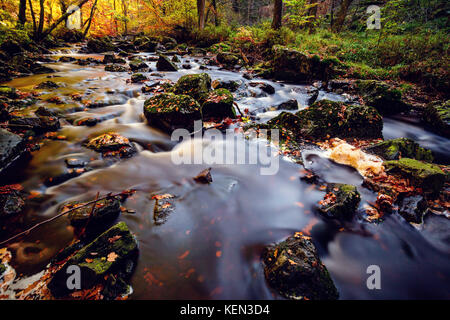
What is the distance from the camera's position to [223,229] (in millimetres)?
3277

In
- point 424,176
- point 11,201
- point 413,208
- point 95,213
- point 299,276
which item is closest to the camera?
point 299,276

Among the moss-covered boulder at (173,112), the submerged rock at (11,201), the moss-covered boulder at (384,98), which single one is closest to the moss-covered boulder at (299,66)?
the moss-covered boulder at (384,98)

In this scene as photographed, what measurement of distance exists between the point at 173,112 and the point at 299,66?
8.17 m

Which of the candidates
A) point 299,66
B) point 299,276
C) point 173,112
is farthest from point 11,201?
point 299,66

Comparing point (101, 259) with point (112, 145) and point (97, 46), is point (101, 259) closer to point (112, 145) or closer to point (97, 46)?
point (112, 145)

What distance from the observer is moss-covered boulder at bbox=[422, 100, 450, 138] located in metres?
6.37

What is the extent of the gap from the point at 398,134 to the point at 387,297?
612 cm

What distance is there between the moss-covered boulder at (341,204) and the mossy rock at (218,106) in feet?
13.5

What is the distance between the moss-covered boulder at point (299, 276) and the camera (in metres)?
2.31

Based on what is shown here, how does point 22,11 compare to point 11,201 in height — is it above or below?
above

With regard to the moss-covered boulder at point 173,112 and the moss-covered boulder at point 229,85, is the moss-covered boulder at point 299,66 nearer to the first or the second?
the moss-covered boulder at point 229,85
